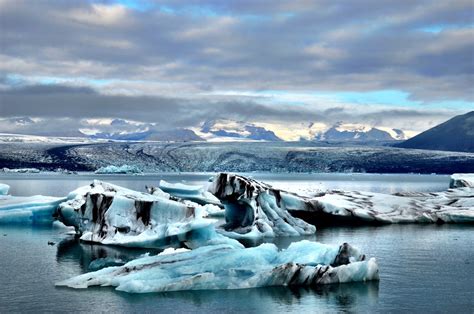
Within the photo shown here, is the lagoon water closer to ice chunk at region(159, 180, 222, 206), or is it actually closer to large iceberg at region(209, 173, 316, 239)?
large iceberg at region(209, 173, 316, 239)

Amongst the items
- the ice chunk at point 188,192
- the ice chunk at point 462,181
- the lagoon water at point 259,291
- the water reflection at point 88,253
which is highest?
the ice chunk at point 462,181

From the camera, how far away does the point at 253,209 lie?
27.7 meters

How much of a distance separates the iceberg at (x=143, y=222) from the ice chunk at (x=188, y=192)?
1217 centimetres

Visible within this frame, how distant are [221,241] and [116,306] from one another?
28.8 ft

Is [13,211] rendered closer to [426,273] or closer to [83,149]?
[426,273]

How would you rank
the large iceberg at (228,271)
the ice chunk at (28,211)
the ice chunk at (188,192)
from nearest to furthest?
the large iceberg at (228,271) → the ice chunk at (28,211) → the ice chunk at (188,192)

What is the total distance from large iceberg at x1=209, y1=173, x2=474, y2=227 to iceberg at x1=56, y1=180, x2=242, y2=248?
414 centimetres

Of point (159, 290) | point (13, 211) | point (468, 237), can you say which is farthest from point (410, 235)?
point (13, 211)

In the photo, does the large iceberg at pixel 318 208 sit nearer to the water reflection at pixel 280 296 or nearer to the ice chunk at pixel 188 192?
the ice chunk at pixel 188 192

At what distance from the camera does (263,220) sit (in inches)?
1085

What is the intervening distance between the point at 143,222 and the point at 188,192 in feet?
52.0

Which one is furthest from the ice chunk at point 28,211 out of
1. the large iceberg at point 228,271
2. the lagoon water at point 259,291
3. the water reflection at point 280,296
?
the water reflection at point 280,296

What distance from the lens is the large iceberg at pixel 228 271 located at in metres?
15.3

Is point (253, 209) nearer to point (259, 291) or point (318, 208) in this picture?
point (318, 208)
